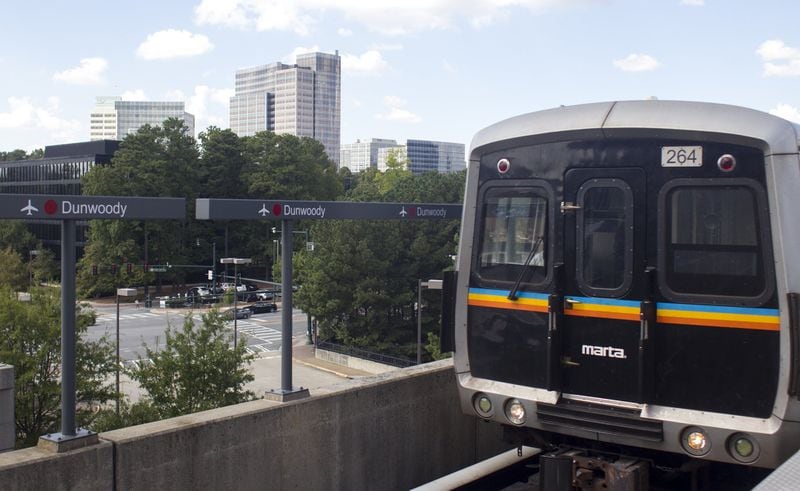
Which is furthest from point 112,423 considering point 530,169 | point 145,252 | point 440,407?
point 145,252

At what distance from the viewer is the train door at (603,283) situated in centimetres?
636

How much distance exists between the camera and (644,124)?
6.37 meters

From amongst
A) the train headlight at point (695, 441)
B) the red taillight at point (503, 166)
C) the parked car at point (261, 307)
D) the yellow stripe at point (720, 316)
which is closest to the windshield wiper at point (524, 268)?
the red taillight at point (503, 166)

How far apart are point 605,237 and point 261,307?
7521 cm

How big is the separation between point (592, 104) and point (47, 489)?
4.78 meters

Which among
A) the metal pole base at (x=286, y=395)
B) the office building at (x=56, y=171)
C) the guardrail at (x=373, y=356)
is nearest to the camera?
the metal pole base at (x=286, y=395)

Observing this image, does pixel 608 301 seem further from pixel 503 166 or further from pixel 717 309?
pixel 503 166

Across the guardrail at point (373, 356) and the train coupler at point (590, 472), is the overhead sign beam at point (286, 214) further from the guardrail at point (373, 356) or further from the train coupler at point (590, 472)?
the guardrail at point (373, 356)

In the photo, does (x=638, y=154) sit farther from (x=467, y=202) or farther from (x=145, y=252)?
(x=145, y=252)

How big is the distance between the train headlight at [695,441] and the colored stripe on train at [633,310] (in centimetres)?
75

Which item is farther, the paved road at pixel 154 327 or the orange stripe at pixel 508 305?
the paved road at pixel 154 327

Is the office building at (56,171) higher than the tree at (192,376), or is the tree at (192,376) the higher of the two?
the office building at (56,171)

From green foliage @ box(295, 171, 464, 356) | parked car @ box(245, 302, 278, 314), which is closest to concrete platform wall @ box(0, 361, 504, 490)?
green foliage @ box(295, 171, 464, 356)

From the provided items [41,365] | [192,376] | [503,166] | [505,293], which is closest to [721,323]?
[505,293]
